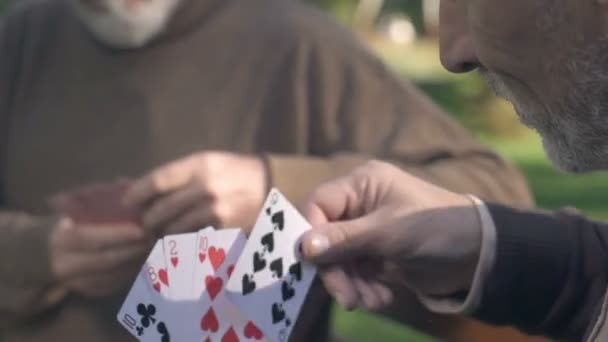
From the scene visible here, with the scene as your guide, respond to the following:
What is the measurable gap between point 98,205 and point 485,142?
448cm

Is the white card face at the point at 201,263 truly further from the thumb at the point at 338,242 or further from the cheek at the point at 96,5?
the cheek at the point at 96,5

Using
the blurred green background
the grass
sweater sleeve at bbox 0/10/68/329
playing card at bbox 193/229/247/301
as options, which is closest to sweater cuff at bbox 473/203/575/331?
playing card at bbox 193/229/247/301

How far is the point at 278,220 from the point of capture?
135 cm

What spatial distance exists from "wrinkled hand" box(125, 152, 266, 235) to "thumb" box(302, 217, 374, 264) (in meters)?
0.57

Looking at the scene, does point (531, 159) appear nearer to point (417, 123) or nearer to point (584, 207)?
point (584, 207)

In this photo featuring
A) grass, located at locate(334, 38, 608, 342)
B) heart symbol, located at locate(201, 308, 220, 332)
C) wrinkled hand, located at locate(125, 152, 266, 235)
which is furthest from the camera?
grass, located at locate(334, 38, 608, 342)

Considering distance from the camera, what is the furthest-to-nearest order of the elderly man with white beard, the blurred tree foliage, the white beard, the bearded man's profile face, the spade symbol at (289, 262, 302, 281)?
the blurred tree foliage, the white beard, the elderly man with white beard, the spade symbol at (289, 262, 302, 281), the bearded man's profile face

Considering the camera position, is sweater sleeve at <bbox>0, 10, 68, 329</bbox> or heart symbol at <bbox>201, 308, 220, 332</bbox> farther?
sweater sleeve at <bbox>0, 10, 68, 329</bbox>

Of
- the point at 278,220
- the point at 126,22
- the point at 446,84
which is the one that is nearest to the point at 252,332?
the point at 278,220

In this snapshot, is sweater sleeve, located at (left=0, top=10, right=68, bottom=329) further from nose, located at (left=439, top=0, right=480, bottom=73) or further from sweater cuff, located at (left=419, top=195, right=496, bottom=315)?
nose, located at (left=439, top=0, right=480, bottom=73)

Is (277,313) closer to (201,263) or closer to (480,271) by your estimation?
(201,263)

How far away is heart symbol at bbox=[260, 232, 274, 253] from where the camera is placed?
132 centimetres

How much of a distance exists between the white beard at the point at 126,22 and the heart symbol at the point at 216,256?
1284 mm

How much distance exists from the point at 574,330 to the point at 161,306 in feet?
1.81
